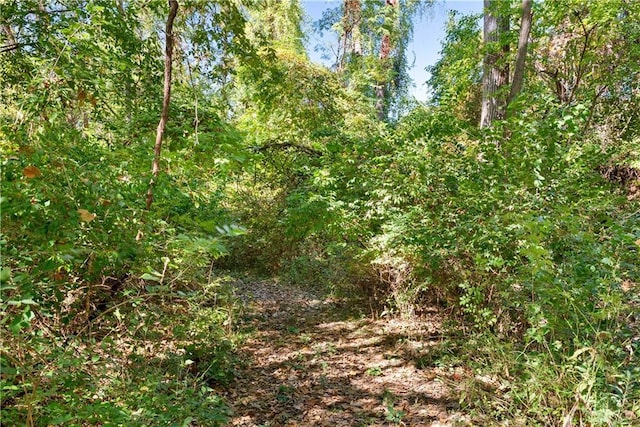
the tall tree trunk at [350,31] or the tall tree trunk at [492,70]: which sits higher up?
the tall tree trunk at [350,31]

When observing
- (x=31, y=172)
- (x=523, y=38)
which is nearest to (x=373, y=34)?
(x=523, y=38)

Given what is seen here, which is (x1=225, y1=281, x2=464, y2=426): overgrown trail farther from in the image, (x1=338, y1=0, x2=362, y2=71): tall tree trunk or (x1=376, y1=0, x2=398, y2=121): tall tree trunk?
(x1=338, y1=0, x2=362, y2=71): tall tree trunk

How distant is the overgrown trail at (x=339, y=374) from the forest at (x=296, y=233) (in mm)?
27

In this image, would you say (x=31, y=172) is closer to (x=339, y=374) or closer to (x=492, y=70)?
(x=339, y=374)

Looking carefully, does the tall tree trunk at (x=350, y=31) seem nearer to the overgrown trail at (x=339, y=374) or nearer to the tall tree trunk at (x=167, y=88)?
the overgrown trail at (x=339, y=374)

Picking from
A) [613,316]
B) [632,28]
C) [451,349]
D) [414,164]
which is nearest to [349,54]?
[632,28]

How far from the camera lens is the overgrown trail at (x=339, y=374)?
3389mm

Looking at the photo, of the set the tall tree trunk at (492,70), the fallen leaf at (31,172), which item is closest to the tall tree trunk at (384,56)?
the tall tree trunk at (492,70)

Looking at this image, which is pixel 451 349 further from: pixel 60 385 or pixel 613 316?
pixel 60 385

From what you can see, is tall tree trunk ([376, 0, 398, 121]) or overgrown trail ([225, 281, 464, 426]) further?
tall tree trunk ([376, 0, 398, 121])

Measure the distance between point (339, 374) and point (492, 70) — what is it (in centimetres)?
509

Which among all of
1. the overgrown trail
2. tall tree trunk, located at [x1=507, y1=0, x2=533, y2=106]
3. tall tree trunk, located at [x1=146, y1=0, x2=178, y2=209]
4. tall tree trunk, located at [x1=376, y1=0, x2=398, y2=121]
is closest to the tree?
tall tree trunk, located at [x1=376, y1=0, x2=398, y2=121]

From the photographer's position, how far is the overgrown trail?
339 cm

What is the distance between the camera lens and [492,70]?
6.05m
